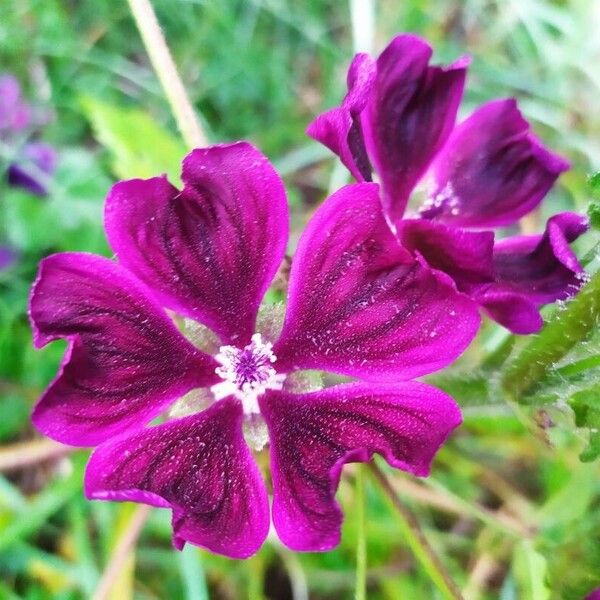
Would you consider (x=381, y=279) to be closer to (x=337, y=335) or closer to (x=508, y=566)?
(x=337, y=335)

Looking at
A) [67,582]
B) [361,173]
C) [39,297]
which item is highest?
[361,173]

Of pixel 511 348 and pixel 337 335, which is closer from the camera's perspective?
pixel 337 335

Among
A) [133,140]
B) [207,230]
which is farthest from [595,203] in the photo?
[133,140]

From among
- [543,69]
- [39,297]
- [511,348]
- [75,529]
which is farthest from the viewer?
[543,69]

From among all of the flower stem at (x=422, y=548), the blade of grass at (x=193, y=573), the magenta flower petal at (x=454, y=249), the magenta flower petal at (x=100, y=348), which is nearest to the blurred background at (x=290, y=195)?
the blade of grass at (x=193, y=573)

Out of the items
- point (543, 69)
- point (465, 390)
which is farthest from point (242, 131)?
point (465, 390)

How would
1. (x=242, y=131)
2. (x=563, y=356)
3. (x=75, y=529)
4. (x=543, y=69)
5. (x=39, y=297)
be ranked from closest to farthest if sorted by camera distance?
(x=39, y=297)
(x=563, y=356)
(x=75, y=529)
(x=242, y=131)
(x=543, y=69)

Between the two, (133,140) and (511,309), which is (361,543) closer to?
(511,309)

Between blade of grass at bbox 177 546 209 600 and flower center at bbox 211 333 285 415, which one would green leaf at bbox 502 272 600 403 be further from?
blade of grass at bbox 177 546 209 600
